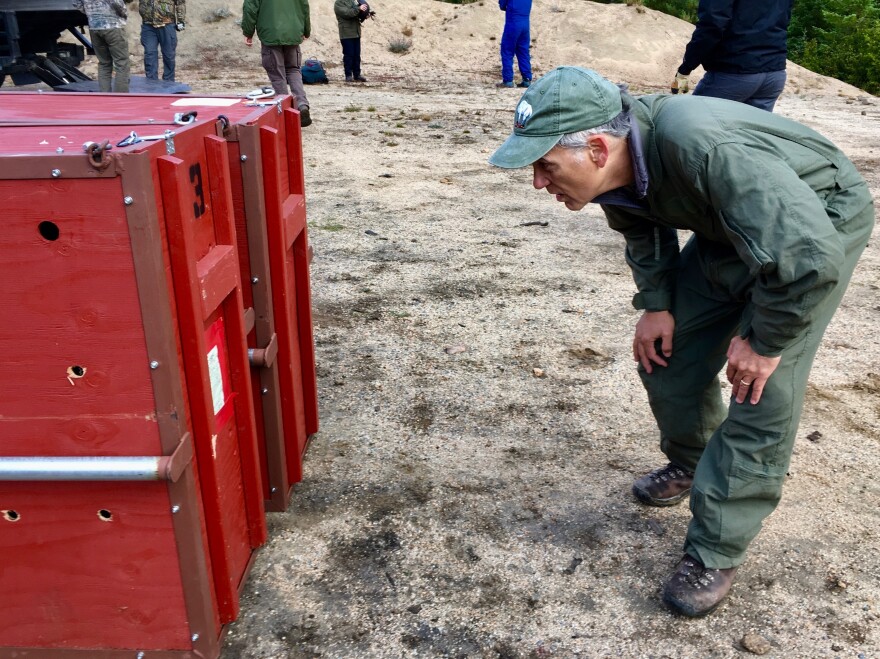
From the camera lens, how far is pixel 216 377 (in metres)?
2.05

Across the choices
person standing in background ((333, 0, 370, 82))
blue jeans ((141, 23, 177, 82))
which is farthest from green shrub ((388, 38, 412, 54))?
blue jeans ((141, 23, 177, 82))

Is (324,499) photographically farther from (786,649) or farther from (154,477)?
(786,649)

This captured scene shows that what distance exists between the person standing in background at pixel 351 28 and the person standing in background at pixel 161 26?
151 inches

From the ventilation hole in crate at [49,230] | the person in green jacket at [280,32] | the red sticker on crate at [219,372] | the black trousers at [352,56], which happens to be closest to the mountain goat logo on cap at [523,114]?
the red sticker on crate at [219,372]

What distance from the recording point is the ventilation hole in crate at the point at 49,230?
1.60 m

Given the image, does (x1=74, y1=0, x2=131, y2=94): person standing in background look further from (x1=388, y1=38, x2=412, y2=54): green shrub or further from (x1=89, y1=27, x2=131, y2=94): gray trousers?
(x1=388, y1=38, x2=412, y2=54): green shrub

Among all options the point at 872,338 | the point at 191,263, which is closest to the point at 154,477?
the point at 191,263

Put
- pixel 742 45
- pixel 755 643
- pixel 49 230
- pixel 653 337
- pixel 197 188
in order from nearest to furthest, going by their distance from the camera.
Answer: pixel 49 230 → pixel 197 188 → pixel 755 643 → pixel 653 337 → pixel 742 45

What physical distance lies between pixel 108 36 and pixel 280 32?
185 centimetres

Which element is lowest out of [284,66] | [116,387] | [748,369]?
[748,369]

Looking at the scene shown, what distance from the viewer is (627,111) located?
83.4 inches

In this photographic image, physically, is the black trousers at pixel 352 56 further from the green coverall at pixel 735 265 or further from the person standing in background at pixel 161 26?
the green coverall at pixel 735 265

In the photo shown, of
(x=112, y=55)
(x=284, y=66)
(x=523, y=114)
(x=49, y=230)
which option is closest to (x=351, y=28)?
(x=284, y=66)

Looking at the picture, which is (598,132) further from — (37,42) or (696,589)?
(37,42)
